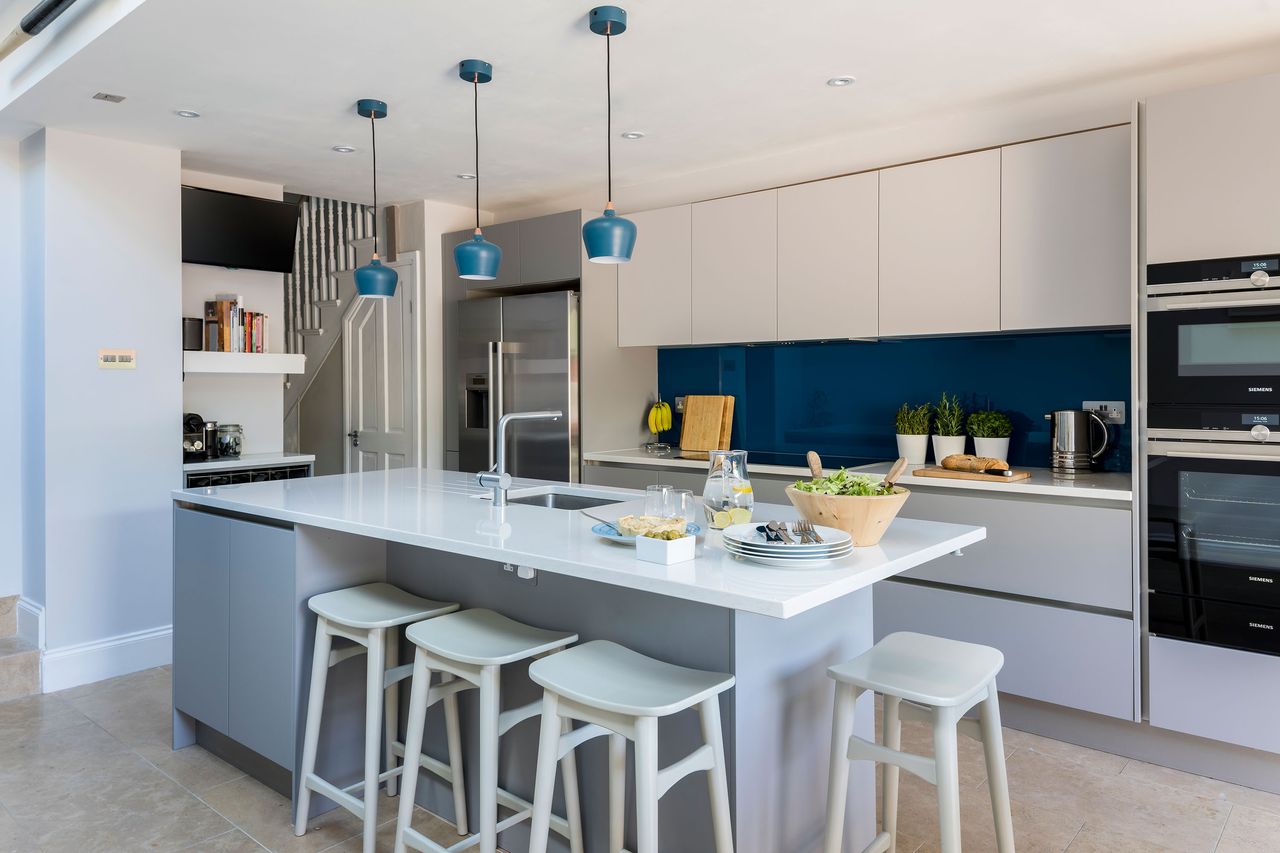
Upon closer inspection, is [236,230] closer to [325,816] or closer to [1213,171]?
[325,816]

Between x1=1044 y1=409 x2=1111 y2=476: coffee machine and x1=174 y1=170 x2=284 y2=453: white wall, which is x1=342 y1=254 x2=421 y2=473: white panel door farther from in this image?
x1=1044 y1=409 x2=1111 y2=476: coffee machine

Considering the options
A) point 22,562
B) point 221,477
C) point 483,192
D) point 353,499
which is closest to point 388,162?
point 483,192

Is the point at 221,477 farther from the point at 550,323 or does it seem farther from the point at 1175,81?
the point at 1175,81

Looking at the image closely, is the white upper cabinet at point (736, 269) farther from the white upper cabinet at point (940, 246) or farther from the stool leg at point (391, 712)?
the stool leg at point (391, 712)

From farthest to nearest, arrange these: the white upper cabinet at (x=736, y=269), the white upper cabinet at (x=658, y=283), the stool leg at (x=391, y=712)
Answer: the white upper cabinet at (x=658, y=283)
the white upper cabinet at (x=736, y=269)
the stool leg at (x=391, y=712)

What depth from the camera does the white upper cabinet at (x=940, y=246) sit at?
3.43 m

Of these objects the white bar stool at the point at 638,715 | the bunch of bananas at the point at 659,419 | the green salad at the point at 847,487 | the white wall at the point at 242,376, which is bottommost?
the white bar stool at the point at 638,715

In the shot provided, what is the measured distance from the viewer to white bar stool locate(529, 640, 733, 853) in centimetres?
166

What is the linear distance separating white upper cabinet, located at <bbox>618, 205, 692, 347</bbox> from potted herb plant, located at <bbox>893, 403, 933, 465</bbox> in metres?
1.17

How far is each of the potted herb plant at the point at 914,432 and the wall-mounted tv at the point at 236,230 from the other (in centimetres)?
335

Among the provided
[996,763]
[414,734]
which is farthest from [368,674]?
[996,763]

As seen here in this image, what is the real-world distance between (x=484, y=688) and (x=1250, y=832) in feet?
7.57

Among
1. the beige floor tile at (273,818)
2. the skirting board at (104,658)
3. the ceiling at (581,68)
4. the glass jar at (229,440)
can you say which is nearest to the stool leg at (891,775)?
the beige floor tile at (273,818)

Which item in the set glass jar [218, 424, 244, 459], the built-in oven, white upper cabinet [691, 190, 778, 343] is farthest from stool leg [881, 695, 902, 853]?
glass jar [218, 424, 244, 459]
